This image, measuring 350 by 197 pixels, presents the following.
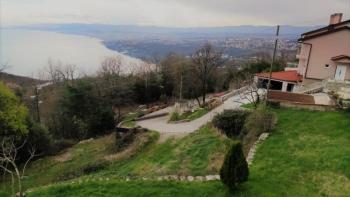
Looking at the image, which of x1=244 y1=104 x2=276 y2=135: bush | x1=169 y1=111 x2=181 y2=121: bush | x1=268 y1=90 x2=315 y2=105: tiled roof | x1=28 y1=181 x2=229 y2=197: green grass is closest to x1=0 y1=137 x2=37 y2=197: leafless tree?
x1=28 y1=181 x2=229 y2=197: green grass

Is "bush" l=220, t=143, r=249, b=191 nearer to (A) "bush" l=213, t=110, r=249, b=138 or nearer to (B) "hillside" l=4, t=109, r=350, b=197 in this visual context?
(B) "hillside" l=4, t=109, r=350, b=197

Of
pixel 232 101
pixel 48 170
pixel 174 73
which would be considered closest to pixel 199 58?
pixel 232 101

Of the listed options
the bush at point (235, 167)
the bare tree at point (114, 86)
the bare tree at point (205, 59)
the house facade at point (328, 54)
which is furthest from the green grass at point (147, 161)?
the bare tree at point (205, 59)

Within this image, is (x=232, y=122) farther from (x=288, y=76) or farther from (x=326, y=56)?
(x=288, y=76)

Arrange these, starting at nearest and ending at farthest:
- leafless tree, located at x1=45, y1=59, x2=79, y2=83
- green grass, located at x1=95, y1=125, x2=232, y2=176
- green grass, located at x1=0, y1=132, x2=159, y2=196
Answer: green grass, located at x1=95, y1=125, x2=232, y2=176
green grass, located at x1=0, y1=132, x2=159, y2=196
leafless tree, located at x1=45, y1=59, x2=79, y2=83

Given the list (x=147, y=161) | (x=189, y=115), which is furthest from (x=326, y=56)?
(x=147, y=161)

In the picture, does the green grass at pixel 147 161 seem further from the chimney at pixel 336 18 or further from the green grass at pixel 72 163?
the chimney at pixel 336 18

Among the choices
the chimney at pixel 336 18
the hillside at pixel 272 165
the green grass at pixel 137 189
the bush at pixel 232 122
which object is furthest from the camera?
the chimney at pixel 336 18
